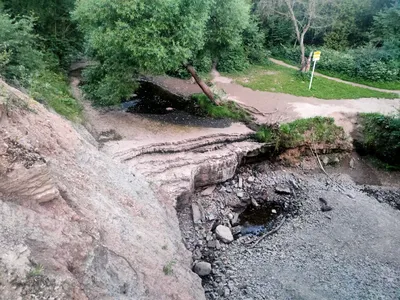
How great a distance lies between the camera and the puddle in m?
13.8

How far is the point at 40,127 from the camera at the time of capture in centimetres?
956

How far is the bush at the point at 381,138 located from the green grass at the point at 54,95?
14.7 metres

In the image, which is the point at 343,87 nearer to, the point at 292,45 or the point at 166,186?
the point at 292,45

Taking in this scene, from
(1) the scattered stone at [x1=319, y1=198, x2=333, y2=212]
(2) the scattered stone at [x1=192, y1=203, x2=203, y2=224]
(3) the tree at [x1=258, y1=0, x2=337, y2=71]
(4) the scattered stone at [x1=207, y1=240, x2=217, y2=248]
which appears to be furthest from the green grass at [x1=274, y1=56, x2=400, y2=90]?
(4) the scattered stone at [x1=207, y1=240, x2=217, y2=248]

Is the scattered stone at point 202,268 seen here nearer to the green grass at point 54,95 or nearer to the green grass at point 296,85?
the green grass at point 54,95

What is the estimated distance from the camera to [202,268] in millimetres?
11477

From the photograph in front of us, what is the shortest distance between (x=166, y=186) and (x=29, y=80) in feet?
22.5

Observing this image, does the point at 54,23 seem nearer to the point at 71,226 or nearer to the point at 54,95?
the point at 54,95

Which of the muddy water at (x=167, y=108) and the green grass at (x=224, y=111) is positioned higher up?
the green grass at (x=224, y=111)

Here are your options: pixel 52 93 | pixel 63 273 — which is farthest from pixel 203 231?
pixel 52 93

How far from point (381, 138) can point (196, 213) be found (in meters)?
11.0

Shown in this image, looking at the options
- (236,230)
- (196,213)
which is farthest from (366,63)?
(196,213)

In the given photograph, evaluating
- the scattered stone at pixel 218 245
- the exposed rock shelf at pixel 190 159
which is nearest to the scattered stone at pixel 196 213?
the exposed rock shelf at pixel 190 159

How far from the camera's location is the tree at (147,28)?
527 inches
